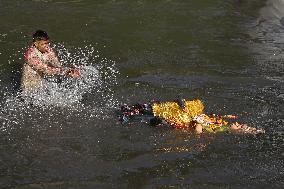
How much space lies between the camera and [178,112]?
8711 millimetres

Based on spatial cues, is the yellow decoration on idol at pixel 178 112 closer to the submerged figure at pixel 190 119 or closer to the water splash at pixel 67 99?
the submerged figure at pixel 190 119

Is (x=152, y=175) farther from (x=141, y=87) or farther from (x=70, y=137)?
(x=141, y=87)

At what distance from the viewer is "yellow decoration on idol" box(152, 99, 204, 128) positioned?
28.5 feet

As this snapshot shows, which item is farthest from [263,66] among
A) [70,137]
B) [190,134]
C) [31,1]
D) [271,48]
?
[31,1]

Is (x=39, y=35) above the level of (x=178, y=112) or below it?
above

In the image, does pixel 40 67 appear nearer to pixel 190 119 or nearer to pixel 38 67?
pixel 38 67

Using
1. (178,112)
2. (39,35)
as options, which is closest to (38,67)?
(39,35)

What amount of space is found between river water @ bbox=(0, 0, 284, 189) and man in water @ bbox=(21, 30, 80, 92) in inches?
17.7

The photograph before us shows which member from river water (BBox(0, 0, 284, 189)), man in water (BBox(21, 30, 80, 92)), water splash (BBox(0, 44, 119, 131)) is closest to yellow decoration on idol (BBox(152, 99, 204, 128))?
river water (BBox(0, 0, 284, 189))

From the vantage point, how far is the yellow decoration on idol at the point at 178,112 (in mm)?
8695

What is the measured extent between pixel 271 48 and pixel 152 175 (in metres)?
7.23

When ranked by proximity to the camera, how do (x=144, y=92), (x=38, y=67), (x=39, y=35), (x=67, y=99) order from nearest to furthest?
1. (x=39, y=35)
2. (x=38, y=67)
3. (x=67, y=99)
4. (x=144, y=92)

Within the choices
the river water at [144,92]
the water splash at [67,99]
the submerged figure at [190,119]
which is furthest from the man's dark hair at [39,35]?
the submerged figure at [190,119]

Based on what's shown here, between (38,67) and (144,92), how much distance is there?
89.8 inches
